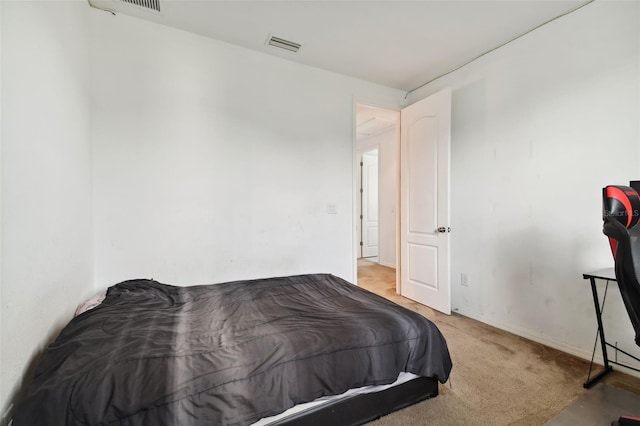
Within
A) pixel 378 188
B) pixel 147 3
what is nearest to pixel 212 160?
pixel 147 3

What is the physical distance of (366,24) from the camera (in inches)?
88.0

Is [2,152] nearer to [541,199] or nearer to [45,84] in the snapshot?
[45,84]

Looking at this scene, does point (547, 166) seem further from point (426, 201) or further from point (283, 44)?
point (283, 44)

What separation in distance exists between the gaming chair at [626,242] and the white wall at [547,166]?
0.73 m

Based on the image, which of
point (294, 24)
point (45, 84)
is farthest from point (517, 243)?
point (45, 84)

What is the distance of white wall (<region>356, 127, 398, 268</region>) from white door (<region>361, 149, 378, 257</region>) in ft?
2.04

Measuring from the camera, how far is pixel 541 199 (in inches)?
89.3

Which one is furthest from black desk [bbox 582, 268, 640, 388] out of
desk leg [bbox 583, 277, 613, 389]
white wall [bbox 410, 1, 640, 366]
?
white wall [bbox 410, 1, 640, 366]

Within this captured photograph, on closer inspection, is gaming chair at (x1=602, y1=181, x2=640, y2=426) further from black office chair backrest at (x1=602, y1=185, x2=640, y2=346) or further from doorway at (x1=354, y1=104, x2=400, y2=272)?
doorway at (x1=354, y1=104, x2=400, y2=272)

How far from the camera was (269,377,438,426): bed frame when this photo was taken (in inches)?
48.5

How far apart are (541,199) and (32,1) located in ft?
11.4

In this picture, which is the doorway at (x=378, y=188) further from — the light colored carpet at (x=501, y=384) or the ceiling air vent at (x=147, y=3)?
the ceiling air vent at (x=147, y=3)

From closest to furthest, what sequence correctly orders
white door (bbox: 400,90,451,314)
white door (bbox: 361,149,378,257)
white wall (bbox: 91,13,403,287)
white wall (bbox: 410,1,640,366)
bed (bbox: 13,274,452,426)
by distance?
bed (bbox: 13,274,452,426) < white wall (bbox: 410,1,640,366) < white wall (bbox: 91,13,403,287) < white door (bbox: 400,90,451,314) < white door (bbox: 361,149,378,257)

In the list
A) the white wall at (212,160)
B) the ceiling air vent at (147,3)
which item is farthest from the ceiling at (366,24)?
the white wall at (212,160)
